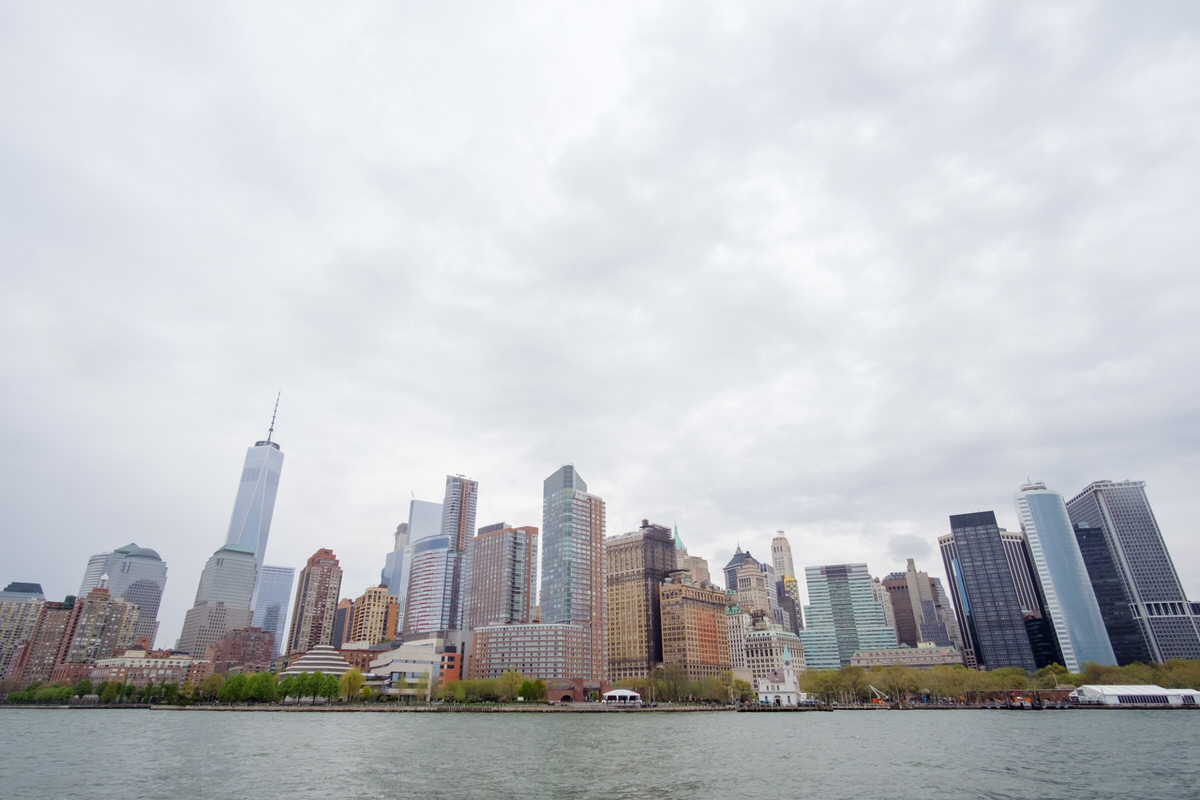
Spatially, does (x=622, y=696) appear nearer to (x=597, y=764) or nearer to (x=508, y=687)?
(x=508, y=687)

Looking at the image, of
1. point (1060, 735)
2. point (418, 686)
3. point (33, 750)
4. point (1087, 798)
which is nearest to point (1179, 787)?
point (1087, 798)

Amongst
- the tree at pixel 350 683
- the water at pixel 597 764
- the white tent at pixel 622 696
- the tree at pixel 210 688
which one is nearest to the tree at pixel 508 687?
the white tent at pixel 622 696

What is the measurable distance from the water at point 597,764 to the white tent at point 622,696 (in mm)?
94019

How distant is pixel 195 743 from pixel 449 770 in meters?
41.8

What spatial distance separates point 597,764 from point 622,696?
141164mm

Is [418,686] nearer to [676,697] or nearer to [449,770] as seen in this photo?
[676,697]

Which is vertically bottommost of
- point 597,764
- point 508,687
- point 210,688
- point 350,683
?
point 597,764

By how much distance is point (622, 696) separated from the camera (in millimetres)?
186875

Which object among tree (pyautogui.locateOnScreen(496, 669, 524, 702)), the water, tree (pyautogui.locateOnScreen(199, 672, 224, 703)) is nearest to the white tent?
tree (pyautogui.locateOnScreen(496, 669, 524, 702))

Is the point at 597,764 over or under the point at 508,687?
under

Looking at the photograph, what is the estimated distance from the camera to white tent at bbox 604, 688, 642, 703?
181 meters

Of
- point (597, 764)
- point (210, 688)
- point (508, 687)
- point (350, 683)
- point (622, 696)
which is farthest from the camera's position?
point (622, 696)

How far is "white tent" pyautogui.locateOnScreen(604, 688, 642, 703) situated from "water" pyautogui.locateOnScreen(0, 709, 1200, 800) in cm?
9402

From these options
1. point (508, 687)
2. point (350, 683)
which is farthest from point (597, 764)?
point (350, 683)
